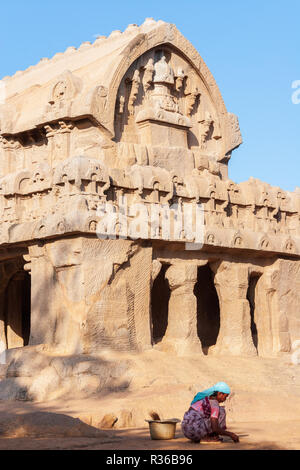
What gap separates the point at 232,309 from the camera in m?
21.6

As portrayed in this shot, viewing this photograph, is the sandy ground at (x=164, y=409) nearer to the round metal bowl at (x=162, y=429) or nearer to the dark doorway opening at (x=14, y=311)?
the round metal bowl at (x=162, y=429)

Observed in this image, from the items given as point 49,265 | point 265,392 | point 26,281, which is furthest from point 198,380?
point 26,281

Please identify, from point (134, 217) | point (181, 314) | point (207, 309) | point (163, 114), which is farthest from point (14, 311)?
point (163, 114)

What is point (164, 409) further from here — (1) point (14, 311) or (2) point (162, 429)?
(1) point (14, 311)

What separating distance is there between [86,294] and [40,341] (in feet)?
5.86

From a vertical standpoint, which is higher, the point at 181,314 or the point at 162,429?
the point at 181,314

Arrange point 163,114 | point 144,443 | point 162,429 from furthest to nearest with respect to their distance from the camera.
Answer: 1. point 163,114
2. point 162,429
3. point 144,443

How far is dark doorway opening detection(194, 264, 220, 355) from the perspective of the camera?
2445 cm

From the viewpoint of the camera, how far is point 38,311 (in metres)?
19.5

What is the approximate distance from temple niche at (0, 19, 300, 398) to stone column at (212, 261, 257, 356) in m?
0.03

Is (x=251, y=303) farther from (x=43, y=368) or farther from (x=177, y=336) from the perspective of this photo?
(x=43, y=368)

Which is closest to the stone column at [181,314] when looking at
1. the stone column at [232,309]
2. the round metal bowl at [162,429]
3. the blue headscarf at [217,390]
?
the stone column at [232,309]

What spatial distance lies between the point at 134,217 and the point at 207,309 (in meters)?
5.90

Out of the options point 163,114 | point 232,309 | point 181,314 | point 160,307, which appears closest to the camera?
point 181,314
